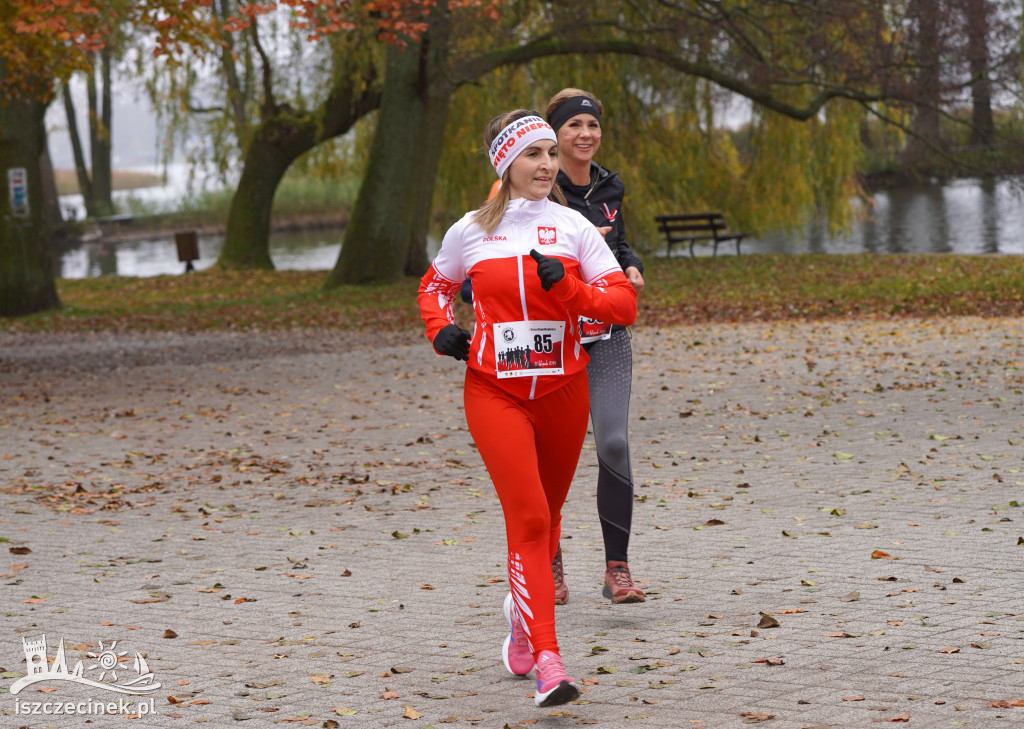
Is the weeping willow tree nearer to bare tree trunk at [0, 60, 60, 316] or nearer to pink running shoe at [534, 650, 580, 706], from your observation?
bare tree trunk at [0, 60, 60, 316]

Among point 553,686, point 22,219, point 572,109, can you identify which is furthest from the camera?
point 22,219

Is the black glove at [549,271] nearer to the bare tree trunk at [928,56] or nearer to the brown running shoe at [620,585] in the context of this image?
the brown running shoe at [620,585]

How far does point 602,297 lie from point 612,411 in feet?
3.64

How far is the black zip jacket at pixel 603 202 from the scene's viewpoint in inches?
210

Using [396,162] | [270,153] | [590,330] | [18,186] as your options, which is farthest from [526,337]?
[270,153]

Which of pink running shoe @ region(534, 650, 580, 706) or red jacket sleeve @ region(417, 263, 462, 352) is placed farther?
red jacket sleeve @ region(417, 263, 462, 352)

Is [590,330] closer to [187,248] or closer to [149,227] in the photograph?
[187,248]

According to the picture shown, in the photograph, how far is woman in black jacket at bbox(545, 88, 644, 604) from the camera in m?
5.29

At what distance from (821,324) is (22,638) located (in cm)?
1305

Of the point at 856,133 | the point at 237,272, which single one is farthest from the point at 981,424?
the point at 237,272

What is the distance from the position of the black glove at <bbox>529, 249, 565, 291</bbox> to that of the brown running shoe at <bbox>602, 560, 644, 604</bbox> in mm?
1798

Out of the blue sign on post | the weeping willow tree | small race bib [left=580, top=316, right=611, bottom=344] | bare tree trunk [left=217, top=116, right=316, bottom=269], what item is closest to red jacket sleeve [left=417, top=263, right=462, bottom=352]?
small race bib [left=580, top=316, right=611, bottom=344]

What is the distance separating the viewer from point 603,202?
5.39 metres

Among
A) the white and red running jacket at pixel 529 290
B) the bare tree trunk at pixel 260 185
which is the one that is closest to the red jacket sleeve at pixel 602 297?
the white and red running jacket at pixel 529 290
